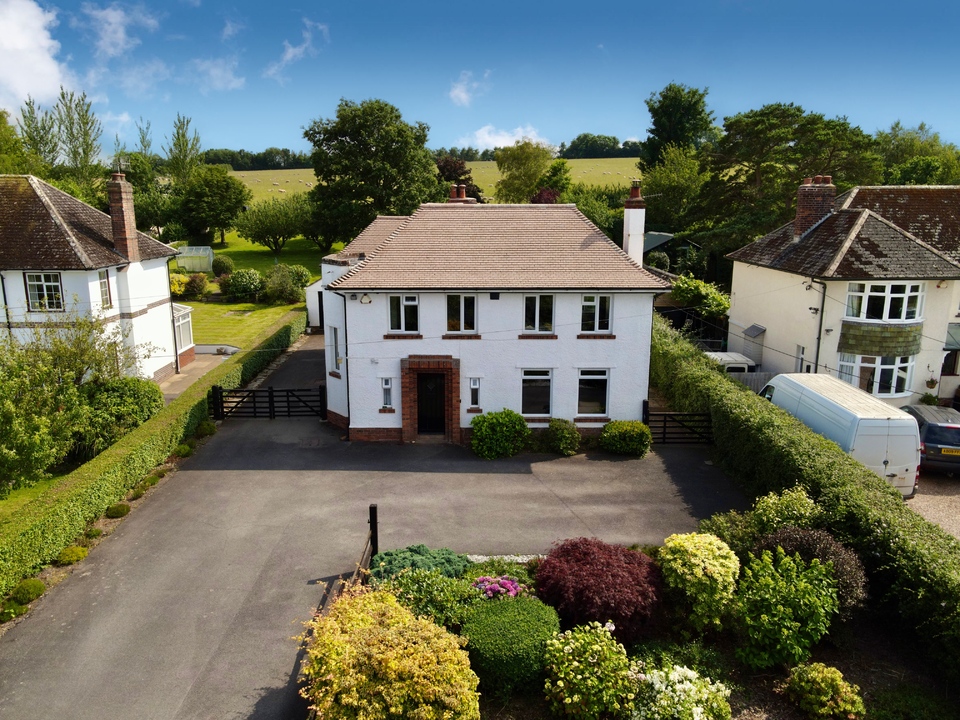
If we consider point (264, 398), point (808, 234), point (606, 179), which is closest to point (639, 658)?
point (264, 398)

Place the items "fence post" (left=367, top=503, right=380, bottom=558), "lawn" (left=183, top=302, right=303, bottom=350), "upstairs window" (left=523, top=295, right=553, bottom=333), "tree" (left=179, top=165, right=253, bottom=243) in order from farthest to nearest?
"tree" (left=179, top=165, right=253, bottom=243) → "lawn" (left=183, top=302, right=303, bottom=350) → "upstairs window" (left=523, top=295, right=553, bottom=333) → "fence post" (left=367, top=503, right=380, bottom=558)

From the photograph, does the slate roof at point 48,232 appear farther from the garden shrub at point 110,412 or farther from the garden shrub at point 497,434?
the garden shrub at point 497,434

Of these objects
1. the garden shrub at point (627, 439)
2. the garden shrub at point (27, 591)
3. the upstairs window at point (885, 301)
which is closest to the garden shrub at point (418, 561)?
the garden shrub at point (27, 591)

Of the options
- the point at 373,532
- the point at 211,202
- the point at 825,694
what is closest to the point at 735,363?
the point at 373,532

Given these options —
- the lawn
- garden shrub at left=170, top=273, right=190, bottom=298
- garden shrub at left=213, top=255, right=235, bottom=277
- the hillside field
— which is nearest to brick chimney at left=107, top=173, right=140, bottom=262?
the lawn

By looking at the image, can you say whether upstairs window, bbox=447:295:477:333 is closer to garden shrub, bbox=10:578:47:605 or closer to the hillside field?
garden shrub, bbox=10:578:47:605
